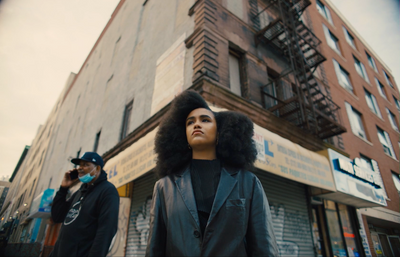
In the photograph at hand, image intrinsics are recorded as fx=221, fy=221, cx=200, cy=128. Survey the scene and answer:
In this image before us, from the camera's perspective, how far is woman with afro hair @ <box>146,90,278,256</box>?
62.2 inches

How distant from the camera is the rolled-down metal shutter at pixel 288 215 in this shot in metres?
6.94

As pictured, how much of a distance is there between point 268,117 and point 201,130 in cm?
611

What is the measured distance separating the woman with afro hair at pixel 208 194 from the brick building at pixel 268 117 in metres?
3.61

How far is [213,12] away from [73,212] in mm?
8004

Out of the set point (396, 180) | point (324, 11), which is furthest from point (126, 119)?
point (324, 11)

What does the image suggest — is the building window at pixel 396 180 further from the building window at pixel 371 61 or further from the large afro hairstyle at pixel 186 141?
the large afro hairstyle at pixel 186 141

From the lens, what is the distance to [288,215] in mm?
7539

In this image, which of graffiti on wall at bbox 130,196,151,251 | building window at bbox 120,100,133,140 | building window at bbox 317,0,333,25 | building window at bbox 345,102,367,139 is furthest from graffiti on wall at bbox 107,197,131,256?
building window at bbox 317,0,333,25

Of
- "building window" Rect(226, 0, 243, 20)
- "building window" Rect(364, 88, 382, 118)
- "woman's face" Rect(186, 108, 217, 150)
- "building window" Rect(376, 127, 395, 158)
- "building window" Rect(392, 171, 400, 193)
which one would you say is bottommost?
"woman's face" Rect(186, 108, 217, 150)

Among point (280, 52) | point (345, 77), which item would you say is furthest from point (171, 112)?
point (345, 77)

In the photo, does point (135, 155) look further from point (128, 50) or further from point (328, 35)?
point (328, 35)

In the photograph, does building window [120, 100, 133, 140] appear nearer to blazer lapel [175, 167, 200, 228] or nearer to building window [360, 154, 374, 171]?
blazer lapel [175, 167, 200, 228]

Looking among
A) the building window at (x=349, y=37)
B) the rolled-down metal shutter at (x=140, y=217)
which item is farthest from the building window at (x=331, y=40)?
the rolled-down metal shutter at (x=140, y=217)

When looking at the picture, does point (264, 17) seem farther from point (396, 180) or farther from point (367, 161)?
point (396, 180)
